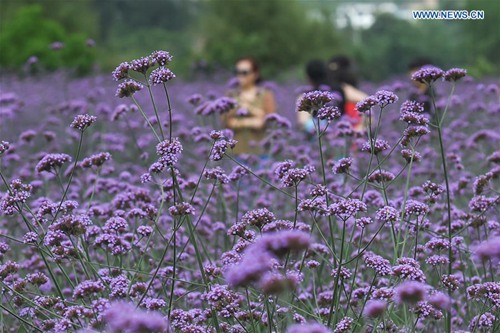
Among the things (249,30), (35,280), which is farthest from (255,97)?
(249,30)

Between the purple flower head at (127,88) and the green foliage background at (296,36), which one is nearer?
the purple flower head at (127,88)

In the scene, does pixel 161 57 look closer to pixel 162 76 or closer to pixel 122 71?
pixel 162 76

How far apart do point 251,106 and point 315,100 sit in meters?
4.36

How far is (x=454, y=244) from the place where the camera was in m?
3.06

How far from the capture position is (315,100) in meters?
2.69

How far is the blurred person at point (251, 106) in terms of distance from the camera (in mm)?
6742

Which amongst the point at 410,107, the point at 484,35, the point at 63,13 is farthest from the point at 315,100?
the point at 484,35

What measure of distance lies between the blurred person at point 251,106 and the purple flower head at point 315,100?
367cm

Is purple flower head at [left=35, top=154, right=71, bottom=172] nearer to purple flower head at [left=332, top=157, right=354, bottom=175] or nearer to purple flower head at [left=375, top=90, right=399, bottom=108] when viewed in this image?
purple flower head at [left=332, top=157, right=354, bottom=175]

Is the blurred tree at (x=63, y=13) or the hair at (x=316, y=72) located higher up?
the blurred tree at (x=63, y=13)

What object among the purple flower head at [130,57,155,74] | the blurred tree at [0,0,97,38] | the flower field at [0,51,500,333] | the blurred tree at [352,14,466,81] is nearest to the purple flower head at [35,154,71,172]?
the flower field at [0,51,500,333]

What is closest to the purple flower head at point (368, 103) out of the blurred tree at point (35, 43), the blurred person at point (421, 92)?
the blurred person at point (421, 92)

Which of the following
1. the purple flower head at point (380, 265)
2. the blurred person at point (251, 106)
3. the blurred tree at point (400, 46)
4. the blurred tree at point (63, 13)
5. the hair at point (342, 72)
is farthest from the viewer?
the blurred tree at point (63, 13)

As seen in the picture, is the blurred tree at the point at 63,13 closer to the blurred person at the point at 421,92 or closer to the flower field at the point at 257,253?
the blurred person at the point at 421,92
